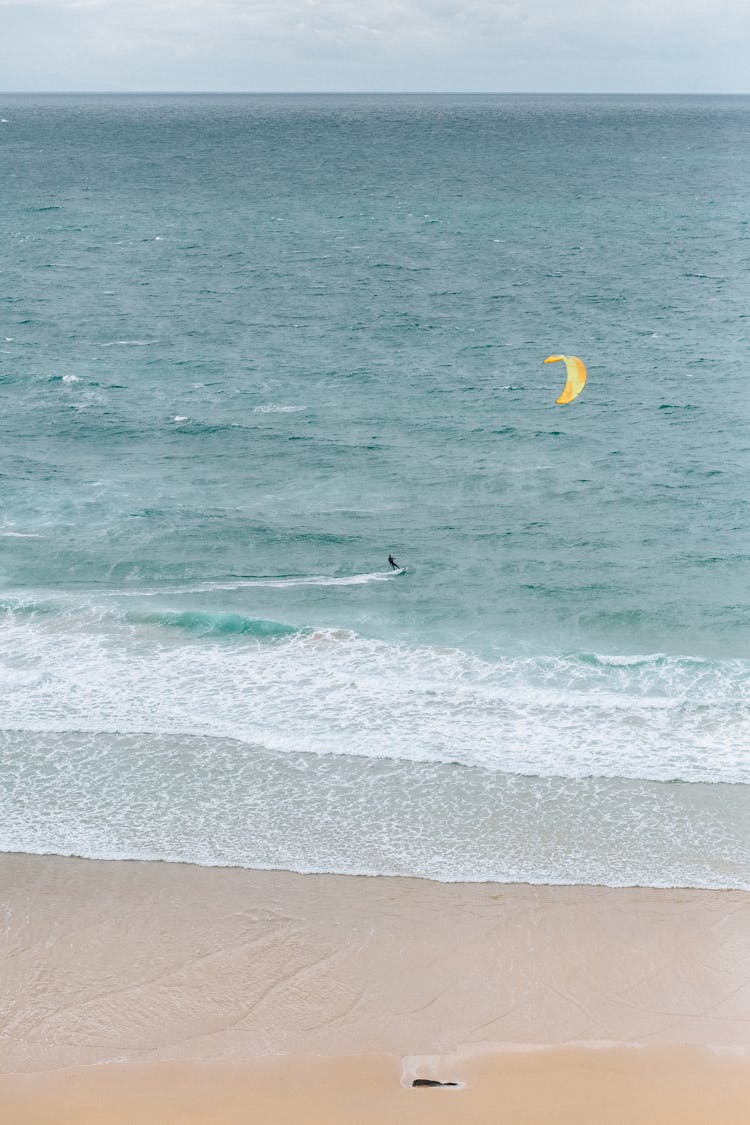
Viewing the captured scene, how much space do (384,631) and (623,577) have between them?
712cm

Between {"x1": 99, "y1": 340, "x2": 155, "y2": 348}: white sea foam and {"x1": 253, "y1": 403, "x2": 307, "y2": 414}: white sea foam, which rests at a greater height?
{"x1": 99, "y1": 340, "x2": 155, "y2": 348}: white sea foam

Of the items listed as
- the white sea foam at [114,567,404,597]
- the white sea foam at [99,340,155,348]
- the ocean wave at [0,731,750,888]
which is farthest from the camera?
the white sea foam at [99,340,155,348]

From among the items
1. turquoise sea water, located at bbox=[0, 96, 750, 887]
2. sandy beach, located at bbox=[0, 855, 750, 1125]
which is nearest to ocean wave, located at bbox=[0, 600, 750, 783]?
turquoise sea water, located at bbox=[0, 96, 750, 887]

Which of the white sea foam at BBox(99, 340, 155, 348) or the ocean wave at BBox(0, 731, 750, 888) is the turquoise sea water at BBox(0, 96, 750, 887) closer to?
the ocean wave at BBox(0, 731, 750, 888)

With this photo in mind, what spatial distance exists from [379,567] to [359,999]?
15.2 m

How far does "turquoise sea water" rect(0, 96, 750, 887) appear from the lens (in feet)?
67.6

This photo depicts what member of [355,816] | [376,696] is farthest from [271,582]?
[355,816]

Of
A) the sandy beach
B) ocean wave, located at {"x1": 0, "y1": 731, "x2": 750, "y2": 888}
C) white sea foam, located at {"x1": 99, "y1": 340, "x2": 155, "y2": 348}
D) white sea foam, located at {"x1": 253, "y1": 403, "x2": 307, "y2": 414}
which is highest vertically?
white sea foam, located at {"x1": 99, "y1": 340, "x2": 155, "y2": 348}

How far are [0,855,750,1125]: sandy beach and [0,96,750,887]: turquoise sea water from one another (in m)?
0.98

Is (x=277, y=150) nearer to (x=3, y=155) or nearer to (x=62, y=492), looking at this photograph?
(x=3, y=155)

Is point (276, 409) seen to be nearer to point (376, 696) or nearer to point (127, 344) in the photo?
point (127, 344)

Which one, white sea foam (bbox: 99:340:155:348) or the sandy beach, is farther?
white sea foam (bbox: 99:340:155:348)

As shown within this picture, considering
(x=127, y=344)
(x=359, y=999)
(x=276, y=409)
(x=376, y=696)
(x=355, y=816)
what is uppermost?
(x=127, y=344)

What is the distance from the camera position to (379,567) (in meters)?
30.0
